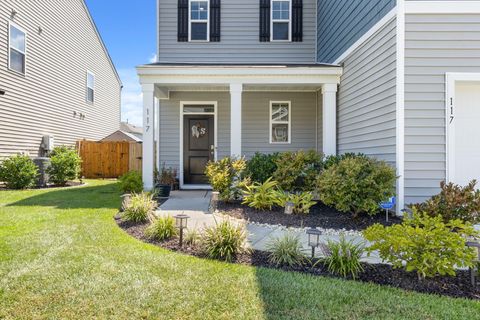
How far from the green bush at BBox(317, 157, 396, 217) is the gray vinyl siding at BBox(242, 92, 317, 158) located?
14.1ft

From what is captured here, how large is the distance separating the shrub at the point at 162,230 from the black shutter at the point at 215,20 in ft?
23.1

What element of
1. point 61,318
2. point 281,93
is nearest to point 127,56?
point 281,93

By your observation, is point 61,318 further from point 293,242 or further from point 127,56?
point 127,56

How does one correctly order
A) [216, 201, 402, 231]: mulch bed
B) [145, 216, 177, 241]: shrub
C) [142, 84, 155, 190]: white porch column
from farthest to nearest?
[142, 84, 155, 190]: white porch column
[216, 201, 402, 231]: mulch bed
[145, 216, 177, 241]: shrub

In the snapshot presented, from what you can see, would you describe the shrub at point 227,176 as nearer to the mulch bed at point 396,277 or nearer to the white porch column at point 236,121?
the white porch column at point 236,121

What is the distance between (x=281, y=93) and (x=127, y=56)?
20.4m

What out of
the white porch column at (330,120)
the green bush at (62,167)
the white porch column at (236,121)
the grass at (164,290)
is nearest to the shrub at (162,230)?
the grass at (164,290)

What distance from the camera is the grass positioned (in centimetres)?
252

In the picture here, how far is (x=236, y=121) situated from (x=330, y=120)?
214 cm

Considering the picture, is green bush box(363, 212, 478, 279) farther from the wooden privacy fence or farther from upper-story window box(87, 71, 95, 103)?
upper-story window box(87, 71, 95, 103)

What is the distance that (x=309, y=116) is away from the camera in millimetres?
9531

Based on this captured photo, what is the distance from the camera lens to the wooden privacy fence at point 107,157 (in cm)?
1400

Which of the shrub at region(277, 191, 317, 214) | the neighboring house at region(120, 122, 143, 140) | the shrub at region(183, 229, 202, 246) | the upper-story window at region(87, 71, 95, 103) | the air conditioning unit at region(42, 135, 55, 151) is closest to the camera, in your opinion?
the shrub at region(183, 229, 202, 246)

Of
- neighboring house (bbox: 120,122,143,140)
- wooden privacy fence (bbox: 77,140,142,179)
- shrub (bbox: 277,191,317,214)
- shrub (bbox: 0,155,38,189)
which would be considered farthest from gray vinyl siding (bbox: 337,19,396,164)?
neighboring house (bbox: 120,122,143,140)
